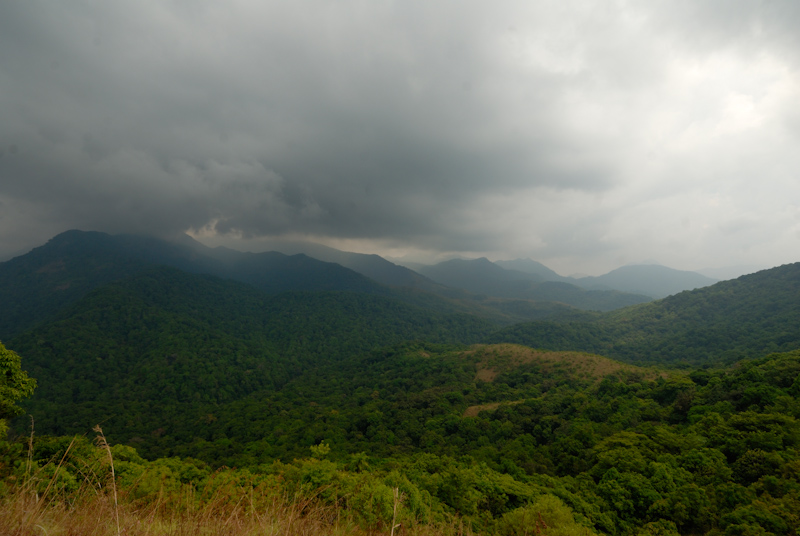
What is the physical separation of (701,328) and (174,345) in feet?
593

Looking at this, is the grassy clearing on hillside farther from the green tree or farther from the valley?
the green tree

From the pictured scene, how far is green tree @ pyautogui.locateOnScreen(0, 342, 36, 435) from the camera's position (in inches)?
608

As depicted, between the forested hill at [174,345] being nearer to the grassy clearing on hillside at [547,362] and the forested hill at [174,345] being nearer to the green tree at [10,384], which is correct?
the green tree at [10,384]

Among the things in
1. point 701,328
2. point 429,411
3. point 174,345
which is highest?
point 701,328

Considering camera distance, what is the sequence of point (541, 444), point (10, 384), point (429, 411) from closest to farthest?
point (10, 384), point (541, 444), point (429, 411)

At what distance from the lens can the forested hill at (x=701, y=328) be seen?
83.9 meters

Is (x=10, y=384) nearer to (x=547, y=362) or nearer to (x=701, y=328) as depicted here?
(x=547, y=362)

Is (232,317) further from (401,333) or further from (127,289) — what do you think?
(401,333)

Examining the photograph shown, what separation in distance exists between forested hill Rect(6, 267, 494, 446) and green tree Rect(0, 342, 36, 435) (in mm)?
27616

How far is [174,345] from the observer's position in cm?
11225

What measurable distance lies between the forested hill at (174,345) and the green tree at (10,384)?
27.6 m

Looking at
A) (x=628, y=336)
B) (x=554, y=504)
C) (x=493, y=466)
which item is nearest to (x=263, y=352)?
(x=493, y=466)

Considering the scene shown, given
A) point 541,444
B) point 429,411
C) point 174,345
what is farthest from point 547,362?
point 174,345

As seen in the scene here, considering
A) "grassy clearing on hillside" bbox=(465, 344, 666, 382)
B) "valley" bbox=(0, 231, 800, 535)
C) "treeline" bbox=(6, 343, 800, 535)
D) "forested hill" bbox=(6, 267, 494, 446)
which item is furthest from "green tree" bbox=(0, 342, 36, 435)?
"grassy clearing on hillside" bbox=(465, 344, 666, 382)
